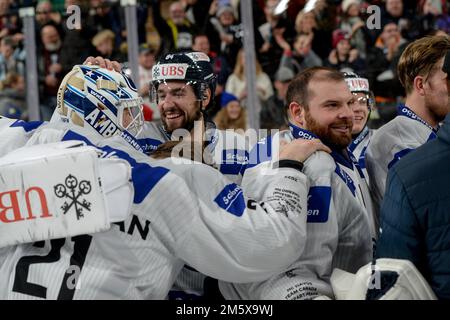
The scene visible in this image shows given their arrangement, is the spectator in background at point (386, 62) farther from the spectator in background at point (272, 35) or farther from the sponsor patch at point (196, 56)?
the sponsor patch at point (196, 56)

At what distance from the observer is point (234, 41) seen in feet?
21.2

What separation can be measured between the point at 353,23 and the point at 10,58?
2763 mm

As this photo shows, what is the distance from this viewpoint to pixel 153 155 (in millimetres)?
2795

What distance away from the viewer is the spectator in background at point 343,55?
6223 millimetres

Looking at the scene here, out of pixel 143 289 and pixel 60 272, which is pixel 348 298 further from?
pixel 60 272

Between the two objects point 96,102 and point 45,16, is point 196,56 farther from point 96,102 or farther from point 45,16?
point 45,16

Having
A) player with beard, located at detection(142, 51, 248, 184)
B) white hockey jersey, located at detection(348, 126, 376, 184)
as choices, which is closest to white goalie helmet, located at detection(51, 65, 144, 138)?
player with beard, located at detection(142, 51, 248, 184)

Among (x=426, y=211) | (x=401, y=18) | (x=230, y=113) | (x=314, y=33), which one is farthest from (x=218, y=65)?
(x=426, y=211)

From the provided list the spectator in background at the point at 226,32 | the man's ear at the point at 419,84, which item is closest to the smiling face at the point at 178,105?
the man's ear at the point at 419,84

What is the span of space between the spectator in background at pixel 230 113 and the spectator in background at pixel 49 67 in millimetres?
1342

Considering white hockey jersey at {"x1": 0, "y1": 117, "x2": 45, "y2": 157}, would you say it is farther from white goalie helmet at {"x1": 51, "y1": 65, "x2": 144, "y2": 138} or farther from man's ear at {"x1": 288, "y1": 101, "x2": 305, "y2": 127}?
man's ear at {"x1": 288, "y1": 101, "x2": 305, "y2": 127}

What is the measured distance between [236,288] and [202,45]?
3.96 meters

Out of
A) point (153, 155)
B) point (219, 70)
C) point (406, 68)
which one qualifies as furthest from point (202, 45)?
point (153, 155)

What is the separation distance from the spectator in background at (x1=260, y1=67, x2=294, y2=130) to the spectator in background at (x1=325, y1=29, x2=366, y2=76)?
333mm
